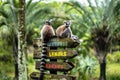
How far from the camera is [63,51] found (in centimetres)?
1134

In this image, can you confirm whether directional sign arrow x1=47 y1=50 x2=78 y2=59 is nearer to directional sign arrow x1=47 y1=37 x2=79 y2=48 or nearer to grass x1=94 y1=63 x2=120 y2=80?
directional sign arrow x1=47 y1=37 x2=79 y2=48

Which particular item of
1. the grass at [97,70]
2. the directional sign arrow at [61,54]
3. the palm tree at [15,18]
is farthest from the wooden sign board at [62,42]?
the grass at [97,70]

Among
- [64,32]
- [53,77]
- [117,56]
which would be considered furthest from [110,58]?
[53,77]

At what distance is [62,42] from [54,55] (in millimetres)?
440

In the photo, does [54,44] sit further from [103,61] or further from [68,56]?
[103,61]

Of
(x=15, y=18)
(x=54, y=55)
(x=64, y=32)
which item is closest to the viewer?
(x=54, y=55)

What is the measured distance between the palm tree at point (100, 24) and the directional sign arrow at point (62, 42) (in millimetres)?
10043

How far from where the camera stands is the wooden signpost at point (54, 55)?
1128 centimetres

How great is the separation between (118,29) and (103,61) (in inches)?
75.1

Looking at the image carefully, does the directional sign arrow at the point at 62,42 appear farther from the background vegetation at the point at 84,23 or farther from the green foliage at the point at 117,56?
the green foliage at the point at 117,56

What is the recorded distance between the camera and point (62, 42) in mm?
11438

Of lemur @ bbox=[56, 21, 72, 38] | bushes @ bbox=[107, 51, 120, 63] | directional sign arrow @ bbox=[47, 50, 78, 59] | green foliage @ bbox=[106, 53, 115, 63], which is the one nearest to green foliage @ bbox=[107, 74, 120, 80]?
bushes @ bbox=[107, 51, 120, 63]

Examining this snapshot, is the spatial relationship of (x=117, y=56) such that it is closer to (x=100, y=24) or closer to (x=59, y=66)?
(x=100, y=24)

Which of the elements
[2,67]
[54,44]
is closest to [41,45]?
[54,44]
